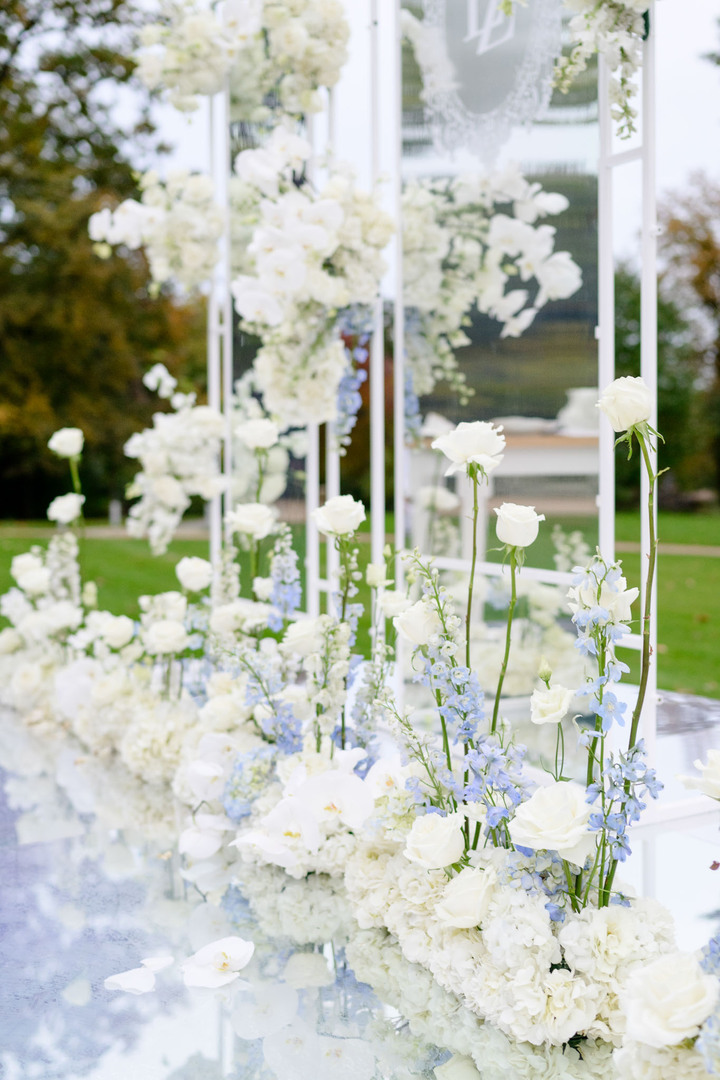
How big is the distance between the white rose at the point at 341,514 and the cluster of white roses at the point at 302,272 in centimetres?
108

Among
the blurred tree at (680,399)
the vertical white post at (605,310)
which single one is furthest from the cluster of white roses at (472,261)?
the blurred tree at (680,399)

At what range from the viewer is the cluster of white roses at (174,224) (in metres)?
3.41

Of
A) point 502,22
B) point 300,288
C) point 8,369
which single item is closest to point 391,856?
point 300,288

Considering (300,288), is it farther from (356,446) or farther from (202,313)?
(202,313)

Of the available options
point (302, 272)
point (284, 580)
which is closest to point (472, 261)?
point (302, 272)

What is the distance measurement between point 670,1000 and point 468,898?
0.40 metres

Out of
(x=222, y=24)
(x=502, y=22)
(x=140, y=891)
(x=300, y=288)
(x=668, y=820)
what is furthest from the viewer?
(x=222, y=24)

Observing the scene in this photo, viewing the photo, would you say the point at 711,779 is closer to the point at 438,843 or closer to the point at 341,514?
the point at 438,843

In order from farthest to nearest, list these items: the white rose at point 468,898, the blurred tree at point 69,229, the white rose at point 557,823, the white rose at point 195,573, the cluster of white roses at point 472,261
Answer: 1. the blurred tree at point 69,229
2. the white rose at point 195,573
3. the cluster of white roses at point 472,261
4. the white rose at point 468,898
5. the white rose at point 557,823

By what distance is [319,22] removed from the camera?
3.12 m

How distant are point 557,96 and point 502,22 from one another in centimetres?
35

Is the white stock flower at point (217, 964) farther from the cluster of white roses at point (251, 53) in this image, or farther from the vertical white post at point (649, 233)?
the cluster of white roses at point (251, 53)

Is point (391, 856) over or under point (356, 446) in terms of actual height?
under

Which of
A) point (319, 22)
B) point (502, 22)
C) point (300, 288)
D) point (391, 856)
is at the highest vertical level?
point (319, 22)
